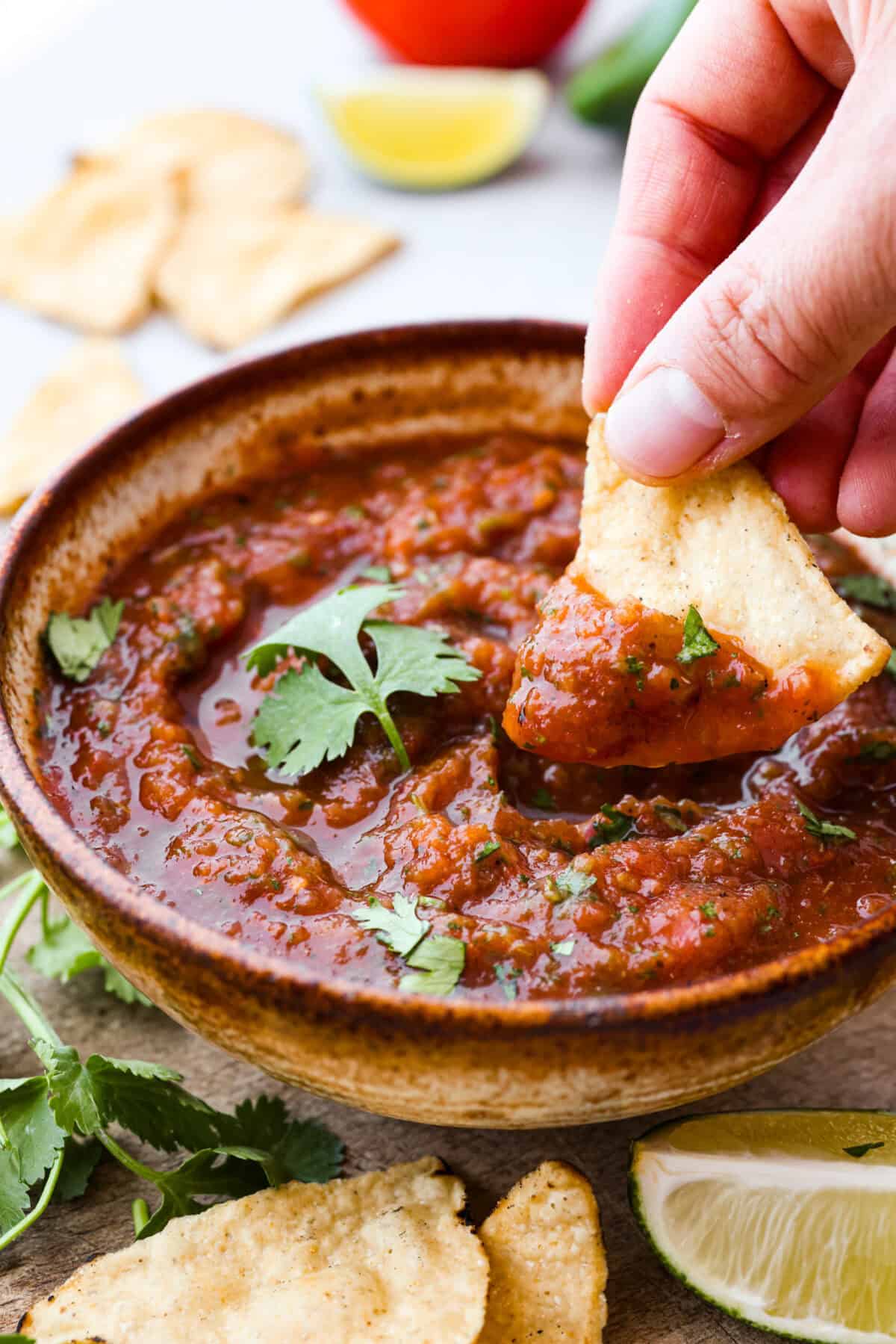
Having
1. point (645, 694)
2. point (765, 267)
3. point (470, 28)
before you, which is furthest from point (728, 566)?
point (470, 28)

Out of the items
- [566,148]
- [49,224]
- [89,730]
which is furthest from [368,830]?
[566,148]

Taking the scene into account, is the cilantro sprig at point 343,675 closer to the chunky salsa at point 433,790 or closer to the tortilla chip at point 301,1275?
the chunky salsa at point 433,790

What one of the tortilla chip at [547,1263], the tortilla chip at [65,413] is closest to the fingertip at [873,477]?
the tortilla chip at [547,1263]

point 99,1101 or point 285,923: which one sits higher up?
point 285,923

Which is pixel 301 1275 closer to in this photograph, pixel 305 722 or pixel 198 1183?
pixel 198 1183

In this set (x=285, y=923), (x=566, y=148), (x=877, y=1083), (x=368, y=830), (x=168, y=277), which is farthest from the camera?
(x=566, y=148)

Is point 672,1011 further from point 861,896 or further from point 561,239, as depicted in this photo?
point 561,239

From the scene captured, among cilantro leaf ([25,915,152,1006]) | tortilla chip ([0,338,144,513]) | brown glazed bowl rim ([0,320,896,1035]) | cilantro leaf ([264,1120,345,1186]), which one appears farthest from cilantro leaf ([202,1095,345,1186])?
tortilla chip ([0,338,144,513])
